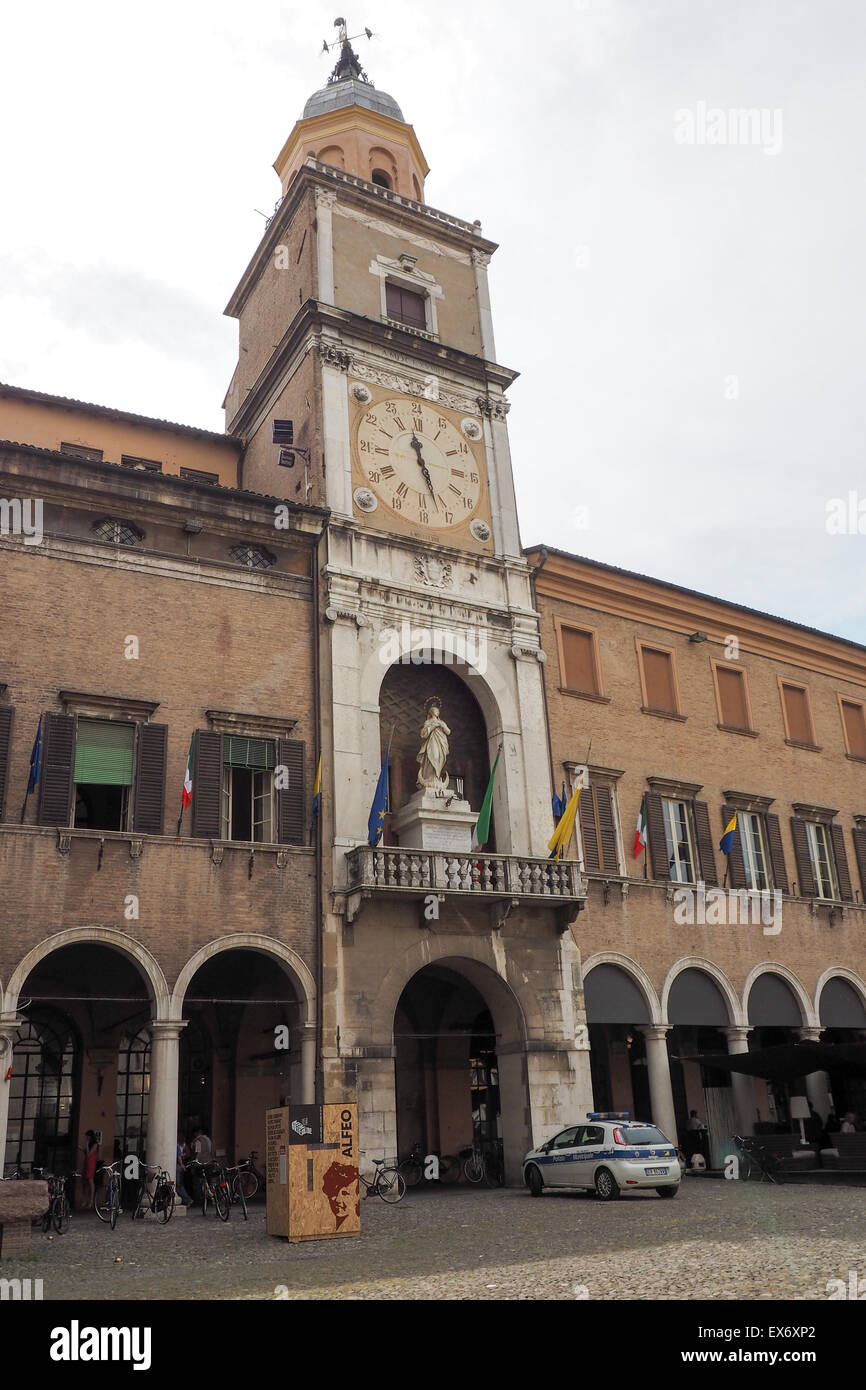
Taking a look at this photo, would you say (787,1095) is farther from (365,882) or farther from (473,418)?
(473,418)

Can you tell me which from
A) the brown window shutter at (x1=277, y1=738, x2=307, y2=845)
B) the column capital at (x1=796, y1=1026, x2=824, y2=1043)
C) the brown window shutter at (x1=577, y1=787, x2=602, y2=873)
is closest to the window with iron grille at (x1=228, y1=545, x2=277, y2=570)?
the brown window shutter at (x1=277, y1=738, x2=307, y2=845)

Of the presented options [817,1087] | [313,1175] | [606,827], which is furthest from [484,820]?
[817,1087]

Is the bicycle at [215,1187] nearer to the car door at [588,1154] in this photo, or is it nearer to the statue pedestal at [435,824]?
the car door at [588,1154]

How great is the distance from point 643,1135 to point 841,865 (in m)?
13.9

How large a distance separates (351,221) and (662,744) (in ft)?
47.9

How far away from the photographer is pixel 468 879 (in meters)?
21.3

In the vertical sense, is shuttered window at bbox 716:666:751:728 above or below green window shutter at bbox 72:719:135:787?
above

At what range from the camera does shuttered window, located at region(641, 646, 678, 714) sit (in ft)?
90.9

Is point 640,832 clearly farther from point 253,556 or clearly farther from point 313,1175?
point 313,1175

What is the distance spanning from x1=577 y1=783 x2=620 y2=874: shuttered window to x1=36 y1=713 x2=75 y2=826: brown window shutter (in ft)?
36.6

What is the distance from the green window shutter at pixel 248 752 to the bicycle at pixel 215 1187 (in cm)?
683

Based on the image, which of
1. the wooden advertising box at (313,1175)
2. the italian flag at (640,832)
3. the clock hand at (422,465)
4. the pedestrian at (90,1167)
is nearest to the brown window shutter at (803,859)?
the italian flag at (640,832)

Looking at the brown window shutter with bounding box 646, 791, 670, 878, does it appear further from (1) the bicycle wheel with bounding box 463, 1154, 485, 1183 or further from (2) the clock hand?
(2) the clock hand
